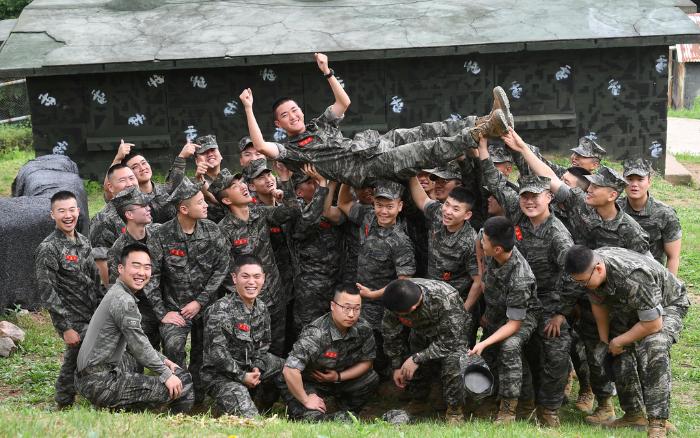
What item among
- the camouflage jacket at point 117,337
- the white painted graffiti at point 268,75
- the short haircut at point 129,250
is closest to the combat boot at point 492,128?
the short haircut at point 129,250

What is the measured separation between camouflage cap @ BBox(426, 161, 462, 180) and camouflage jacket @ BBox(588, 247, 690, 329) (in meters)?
1.96

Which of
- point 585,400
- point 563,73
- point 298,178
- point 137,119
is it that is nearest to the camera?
point 585,400

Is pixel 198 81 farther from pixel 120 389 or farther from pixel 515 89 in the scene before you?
pixel 120 389

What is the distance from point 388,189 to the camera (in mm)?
9781

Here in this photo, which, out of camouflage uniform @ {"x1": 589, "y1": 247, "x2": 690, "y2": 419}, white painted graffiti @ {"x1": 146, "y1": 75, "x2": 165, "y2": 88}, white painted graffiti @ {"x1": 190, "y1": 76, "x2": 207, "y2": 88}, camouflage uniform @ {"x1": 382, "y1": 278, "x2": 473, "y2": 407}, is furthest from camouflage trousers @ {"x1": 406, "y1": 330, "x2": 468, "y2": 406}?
white painted graffiti @ {"x1": 146, "y1": 75, "x2": 165, "y2": 88}

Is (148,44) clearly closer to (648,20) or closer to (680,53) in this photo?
(648,20)

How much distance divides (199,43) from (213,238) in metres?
9.04

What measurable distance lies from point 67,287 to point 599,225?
5102mm

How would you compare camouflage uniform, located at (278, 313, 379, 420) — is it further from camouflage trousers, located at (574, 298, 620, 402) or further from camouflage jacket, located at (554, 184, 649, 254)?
camouflage jacket, located at (554, 184, 649, 254)

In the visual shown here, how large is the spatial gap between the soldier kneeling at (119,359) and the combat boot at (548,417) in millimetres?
3295

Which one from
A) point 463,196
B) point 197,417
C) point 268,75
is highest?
point 268,75

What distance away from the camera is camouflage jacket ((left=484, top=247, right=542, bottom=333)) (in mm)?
9062

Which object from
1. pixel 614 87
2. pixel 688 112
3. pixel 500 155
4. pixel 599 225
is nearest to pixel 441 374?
pixel 599 225

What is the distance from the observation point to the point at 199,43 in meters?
18.2
